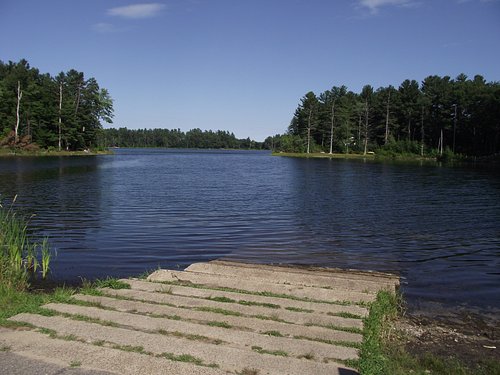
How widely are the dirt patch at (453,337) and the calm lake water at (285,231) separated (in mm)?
1012

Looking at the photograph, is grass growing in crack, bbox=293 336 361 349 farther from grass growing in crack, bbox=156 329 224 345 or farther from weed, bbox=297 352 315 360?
grass growing in crack, bbox=156 329 224 345

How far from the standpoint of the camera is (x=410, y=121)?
345 ft

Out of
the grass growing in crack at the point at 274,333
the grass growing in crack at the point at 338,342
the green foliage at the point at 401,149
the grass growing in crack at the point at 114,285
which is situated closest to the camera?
the grass growing in crack at the point at 338,342

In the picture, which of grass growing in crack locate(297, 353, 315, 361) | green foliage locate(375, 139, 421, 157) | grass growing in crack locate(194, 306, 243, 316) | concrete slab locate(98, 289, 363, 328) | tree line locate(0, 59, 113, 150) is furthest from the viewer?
green foliage locate(375, 139, 421, 157)

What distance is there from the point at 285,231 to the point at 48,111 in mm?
73453

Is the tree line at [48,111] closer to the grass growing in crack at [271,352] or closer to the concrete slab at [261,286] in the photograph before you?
the concrete slab at [261,286]

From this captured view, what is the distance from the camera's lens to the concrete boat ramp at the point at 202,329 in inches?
187

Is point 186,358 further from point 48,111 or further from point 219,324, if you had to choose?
point 48,111

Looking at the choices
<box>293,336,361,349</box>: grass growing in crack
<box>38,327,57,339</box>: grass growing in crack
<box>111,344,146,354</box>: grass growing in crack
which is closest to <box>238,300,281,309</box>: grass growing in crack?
<box>293,336,361,349</box>: grass growing in crack

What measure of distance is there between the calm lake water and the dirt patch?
1.01m

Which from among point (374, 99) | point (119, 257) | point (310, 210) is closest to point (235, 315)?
point (119, 257)

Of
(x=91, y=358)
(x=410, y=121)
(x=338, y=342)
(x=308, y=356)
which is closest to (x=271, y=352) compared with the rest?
(x=308, y=356)

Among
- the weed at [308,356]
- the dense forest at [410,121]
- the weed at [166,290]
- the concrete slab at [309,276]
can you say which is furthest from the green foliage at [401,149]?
the weed at [308,356]

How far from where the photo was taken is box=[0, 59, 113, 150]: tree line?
74062mm
